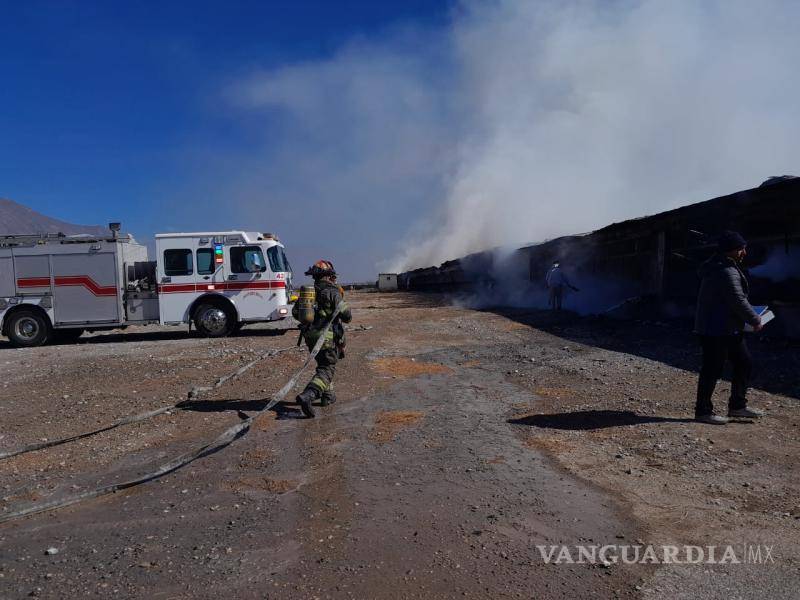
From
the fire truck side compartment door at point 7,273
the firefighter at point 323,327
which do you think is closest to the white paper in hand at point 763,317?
the firefighter at point 323,327

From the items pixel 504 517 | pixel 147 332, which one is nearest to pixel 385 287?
pixel 147 332

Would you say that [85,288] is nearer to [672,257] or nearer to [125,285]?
[125,285]

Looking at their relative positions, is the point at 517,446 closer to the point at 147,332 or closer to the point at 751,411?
the point at 751,411

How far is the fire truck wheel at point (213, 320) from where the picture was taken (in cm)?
1394

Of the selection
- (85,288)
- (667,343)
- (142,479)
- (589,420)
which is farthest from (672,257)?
(85,288)

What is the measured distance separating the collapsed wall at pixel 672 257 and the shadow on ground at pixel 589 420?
2717 millimetres

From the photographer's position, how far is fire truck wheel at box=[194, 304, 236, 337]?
13.9 m

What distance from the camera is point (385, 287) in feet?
167

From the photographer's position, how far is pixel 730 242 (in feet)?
17.6

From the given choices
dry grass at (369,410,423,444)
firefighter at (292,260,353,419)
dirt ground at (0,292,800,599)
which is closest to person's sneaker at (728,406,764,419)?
dirt ground at (0,292,800,599)

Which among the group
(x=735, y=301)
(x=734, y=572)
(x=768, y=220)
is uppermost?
(x=768, y=220)

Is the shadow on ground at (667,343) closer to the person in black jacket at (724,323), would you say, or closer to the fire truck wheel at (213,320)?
the person in black jacket at (724,323)

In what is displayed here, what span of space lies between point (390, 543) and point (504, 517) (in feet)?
2.55

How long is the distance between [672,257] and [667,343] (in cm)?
412
